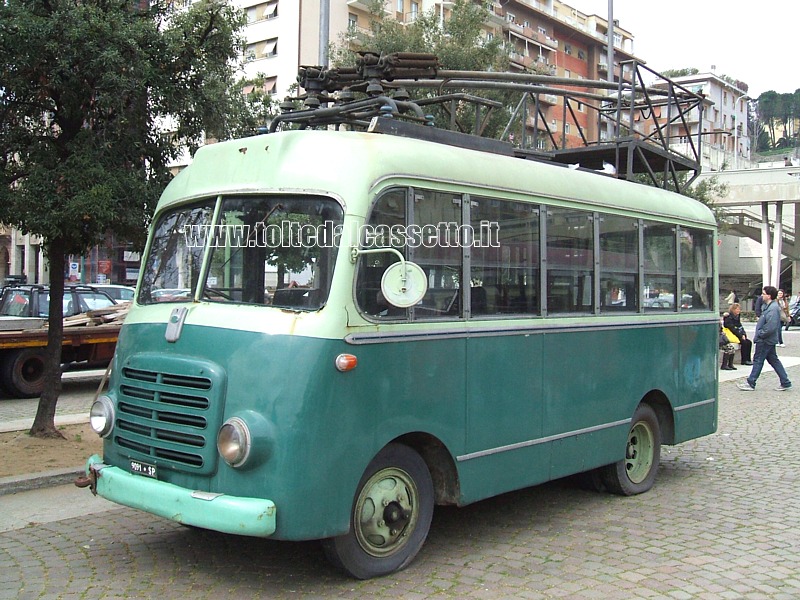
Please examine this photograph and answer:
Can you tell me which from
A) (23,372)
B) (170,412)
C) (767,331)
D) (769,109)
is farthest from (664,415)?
(769,109)

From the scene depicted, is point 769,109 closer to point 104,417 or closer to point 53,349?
point 53,349

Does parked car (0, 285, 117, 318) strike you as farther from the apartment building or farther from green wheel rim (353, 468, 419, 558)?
green wheel rim (353, 468, 419, 558)

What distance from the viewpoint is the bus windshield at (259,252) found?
4.88 metres

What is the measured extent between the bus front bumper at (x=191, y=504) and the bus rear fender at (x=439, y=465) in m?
1.20

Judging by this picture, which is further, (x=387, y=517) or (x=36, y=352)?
(x=36, y=352)

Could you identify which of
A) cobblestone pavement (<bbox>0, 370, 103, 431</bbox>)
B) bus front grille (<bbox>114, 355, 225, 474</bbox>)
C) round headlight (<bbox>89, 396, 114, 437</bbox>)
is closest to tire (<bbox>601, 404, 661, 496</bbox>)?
bus front grille (<bbox>114, 355, 225, 474</bbox>)

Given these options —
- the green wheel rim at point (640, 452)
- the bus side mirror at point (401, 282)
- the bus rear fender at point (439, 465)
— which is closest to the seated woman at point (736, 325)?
the green wheel rim at point (640, 452)

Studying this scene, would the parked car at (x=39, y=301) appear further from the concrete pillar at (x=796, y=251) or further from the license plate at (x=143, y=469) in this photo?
the concrete pillar at (x=796, y=251)

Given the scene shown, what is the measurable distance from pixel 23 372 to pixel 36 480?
7.26 metres

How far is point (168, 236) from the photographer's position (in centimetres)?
571

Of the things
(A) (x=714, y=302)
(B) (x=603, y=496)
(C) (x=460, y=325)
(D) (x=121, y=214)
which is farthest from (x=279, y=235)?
(A) (x=714, y=302)

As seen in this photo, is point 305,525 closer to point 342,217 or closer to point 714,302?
point 342,217

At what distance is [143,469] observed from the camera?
4.97m

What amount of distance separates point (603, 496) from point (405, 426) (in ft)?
10.1
